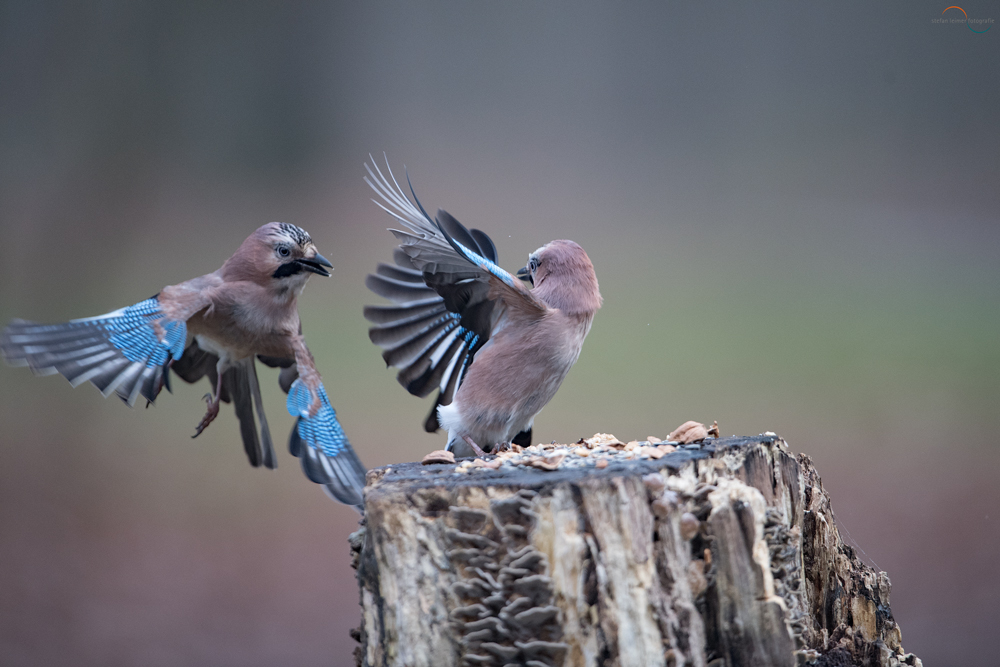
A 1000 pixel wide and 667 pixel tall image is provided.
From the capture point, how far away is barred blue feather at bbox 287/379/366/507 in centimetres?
262

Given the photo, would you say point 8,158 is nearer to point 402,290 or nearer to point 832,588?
point 402,290

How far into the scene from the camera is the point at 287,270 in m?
2.73

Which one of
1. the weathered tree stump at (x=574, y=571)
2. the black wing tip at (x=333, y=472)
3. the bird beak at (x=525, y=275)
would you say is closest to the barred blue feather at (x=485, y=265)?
the bird beak at (x=525, y=275)

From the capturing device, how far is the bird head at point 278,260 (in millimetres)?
2730

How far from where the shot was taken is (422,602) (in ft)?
5.24

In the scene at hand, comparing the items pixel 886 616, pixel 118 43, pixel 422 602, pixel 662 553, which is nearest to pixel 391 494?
pixel 422 602

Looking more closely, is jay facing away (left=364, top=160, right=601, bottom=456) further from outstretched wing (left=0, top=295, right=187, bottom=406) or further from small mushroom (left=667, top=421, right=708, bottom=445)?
outstretched wing (left=0, top=295, right=187, bottom=406)

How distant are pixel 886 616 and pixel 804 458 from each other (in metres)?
0.49

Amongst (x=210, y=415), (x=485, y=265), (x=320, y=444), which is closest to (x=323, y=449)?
(x=320, y=444)

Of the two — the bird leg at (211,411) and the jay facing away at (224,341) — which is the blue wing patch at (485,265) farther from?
the bird leg at (211,411)

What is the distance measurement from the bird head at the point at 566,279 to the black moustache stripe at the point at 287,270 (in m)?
0.87

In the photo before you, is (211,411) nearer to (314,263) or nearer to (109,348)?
(109,348)

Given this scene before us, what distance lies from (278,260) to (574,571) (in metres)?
1.70
